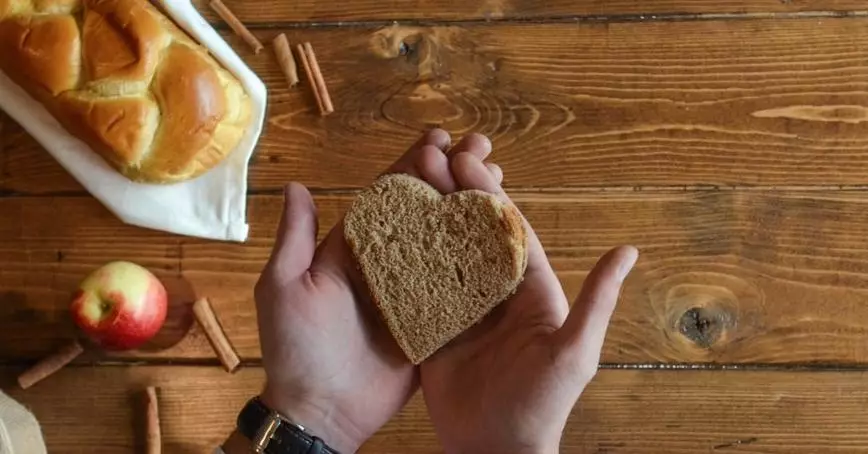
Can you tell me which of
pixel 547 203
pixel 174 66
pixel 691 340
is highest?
pixel 174 66

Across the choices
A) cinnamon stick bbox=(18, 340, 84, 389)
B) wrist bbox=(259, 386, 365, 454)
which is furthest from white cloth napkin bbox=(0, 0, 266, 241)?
wrist bbox=(259, 386, 365, 454)

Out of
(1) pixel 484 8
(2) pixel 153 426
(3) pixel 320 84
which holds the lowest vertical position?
(2) pixel 153 426

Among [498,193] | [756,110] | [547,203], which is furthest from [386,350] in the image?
A: [756,110]

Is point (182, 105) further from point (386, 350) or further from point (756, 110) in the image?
point (756, 110)

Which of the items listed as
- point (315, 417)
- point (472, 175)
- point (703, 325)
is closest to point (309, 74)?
point (472, 175)

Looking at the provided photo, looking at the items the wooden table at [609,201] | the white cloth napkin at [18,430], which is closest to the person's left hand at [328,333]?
the wooden table at [609,201]

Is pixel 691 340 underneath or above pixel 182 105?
underneath

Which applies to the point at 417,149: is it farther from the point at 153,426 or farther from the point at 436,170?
the point at 153,426
